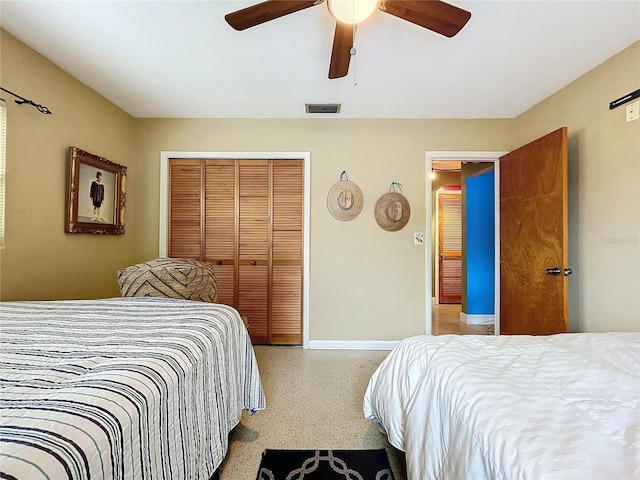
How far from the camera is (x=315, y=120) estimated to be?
3092 mm

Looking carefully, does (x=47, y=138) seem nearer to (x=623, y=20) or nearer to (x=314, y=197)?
(x=314, y=197)

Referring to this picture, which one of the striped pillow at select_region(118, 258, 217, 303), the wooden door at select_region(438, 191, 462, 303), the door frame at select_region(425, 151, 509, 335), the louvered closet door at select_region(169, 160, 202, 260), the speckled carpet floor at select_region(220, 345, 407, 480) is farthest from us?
the wooden door at select_region(438, 191, 462, 303)

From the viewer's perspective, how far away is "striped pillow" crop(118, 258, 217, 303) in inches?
71.3

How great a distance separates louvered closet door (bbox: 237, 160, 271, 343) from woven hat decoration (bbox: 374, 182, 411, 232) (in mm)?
1206

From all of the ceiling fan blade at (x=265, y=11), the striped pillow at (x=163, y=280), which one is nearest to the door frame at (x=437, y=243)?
the striped pillow at (x=163, y=280)

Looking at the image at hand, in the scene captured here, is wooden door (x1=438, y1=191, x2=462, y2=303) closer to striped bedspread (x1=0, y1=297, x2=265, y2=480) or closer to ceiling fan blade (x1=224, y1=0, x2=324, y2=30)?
striped bedspread (x1=0, y1=297, x2=265, y2=480)

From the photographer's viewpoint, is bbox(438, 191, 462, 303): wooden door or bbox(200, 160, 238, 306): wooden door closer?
bbox(200, 160, 238, 306): wooden door

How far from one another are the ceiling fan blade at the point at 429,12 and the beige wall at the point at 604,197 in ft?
4.78

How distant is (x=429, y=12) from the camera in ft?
4.33

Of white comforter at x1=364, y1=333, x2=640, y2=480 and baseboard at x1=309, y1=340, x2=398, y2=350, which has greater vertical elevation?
white comforter at x1=364, y1=333, x2=640, y2=480

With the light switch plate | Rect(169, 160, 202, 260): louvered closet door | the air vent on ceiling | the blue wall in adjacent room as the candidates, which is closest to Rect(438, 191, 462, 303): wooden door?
the blue wall in adjacent room

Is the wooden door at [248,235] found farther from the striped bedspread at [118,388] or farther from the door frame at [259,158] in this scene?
the striped bedspread at [118,388]

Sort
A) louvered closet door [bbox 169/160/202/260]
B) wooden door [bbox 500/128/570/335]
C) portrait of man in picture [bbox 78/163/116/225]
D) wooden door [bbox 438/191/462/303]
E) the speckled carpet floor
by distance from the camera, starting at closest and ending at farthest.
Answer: the speckled carpet floor → wooden door [bbox 500/128/570/335] → portrait of man in picture [bbox 78/163/116/225] → louvered closet door [bbox 169/160/202/260] → wooden door [bbox 438/191/462/303]

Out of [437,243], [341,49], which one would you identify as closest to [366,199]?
[341,49]
